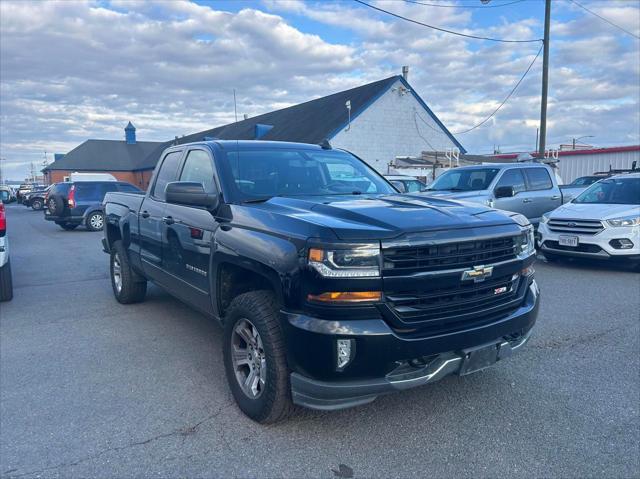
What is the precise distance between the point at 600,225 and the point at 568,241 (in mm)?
572

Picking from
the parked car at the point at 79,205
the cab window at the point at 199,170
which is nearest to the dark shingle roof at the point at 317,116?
the parked car at the point at 79,205

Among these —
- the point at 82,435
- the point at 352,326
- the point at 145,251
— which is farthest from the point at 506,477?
the point at 145,251

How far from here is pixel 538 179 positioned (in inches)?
446

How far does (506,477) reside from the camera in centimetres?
274

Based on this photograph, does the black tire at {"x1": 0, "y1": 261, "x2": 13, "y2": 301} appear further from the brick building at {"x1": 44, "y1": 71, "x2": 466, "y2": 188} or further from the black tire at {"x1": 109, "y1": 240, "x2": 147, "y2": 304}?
the brick building at {"x1": 44, "y1": 71, "x2": 466, "y2": 188}

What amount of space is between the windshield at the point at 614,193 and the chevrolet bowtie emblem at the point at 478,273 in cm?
725

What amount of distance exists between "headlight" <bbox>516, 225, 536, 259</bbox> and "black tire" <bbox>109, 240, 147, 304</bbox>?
179 inches

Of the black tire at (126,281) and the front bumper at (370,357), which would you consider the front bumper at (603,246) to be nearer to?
the front bumper at (370,357)

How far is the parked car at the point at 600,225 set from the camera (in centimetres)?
809

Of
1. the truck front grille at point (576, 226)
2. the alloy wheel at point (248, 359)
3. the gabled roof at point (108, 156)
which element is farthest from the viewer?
the gabled roof at point (108, 156)

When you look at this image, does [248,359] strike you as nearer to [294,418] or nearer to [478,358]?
[294,418]

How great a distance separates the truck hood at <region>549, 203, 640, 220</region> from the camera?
27.3 ft

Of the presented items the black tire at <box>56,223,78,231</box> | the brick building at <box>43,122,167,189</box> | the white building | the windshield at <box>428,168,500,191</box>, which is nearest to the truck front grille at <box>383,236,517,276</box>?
the windshield at <box>428,168,500,191</box>

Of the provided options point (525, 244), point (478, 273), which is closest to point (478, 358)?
point (478, 273)
